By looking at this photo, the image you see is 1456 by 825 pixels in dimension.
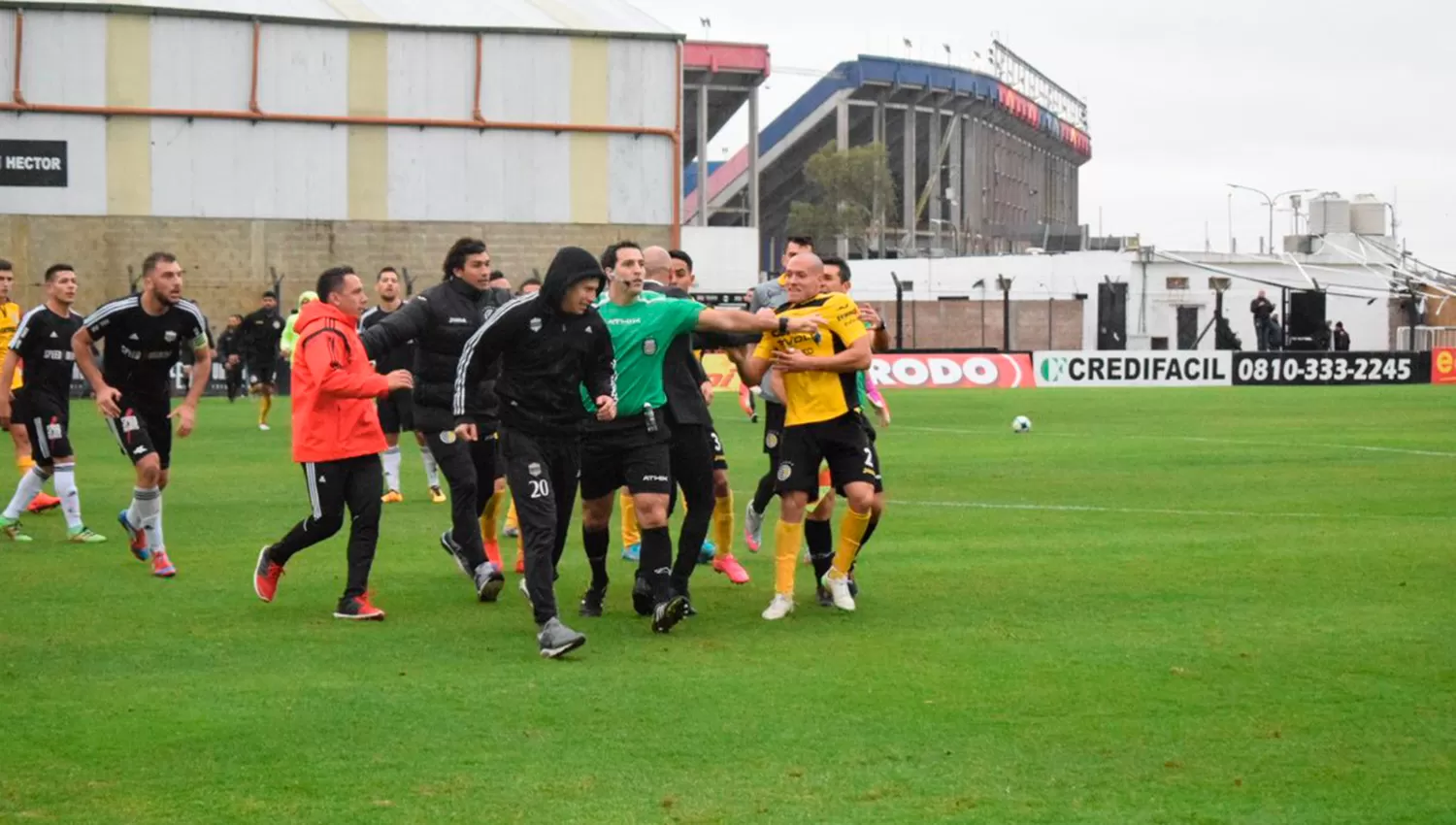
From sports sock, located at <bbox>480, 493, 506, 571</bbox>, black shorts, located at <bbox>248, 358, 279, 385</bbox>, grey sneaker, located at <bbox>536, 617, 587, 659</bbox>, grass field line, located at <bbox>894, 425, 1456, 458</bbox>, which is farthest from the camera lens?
black shorts, located at <bbox>248, 358, 279, 385</bbox>

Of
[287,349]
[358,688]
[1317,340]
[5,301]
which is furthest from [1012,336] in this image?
[358,688]

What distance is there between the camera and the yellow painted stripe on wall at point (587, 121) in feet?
161

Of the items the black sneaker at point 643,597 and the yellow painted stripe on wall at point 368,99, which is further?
the yellow painted stripe on wall at point 368,99

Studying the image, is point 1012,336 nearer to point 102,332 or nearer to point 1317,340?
point 1317,340

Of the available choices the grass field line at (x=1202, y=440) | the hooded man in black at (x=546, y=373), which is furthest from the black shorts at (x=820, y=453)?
the grass field line at (x=1202, y=440)

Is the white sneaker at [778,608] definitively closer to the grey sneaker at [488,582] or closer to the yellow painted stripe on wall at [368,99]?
the grey sneaker at [488,582]

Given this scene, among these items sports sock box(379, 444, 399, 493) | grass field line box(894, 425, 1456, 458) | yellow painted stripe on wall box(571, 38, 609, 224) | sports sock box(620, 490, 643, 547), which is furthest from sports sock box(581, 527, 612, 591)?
yellow painted stripe on wall box(571, 38, 609, 224)

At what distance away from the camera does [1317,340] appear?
50406 mm

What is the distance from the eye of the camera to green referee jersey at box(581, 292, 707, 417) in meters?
10.3

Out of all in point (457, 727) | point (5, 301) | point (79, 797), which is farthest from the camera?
point (5, 301)

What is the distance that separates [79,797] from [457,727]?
159 centimetres

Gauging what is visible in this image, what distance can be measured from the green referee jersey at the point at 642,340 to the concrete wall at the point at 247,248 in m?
37.9

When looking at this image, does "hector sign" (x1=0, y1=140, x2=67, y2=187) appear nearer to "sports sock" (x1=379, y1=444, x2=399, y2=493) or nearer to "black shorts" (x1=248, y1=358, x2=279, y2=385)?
"black shorts" (x1=248, y1=358, x2=279, y2=385)

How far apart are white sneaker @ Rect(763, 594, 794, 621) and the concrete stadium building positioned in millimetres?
38848
